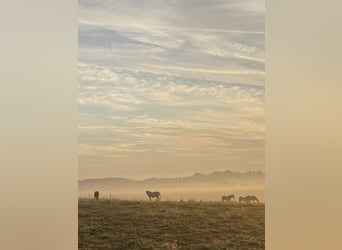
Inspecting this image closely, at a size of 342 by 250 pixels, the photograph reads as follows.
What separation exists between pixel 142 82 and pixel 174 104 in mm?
239

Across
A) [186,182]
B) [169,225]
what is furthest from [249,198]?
[169,225]

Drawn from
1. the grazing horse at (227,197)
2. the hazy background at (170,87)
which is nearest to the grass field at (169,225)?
the grazing horse at (227,197)

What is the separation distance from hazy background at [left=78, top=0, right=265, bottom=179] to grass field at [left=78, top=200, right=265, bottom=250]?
0.66 feet

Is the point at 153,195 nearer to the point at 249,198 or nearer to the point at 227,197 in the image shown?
the point at 227,197

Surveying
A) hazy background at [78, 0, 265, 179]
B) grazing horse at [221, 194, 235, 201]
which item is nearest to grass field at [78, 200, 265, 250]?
grazing horse at [221, 194, 235, 201]

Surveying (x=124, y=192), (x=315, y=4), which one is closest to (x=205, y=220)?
(x=124, y=192)

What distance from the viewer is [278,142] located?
12.3 ft

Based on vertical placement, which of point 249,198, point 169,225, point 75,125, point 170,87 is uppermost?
point 170,87

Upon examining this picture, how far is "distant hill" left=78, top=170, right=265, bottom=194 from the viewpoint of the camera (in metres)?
3.60

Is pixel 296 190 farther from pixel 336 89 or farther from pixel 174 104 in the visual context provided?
pixel 174 104

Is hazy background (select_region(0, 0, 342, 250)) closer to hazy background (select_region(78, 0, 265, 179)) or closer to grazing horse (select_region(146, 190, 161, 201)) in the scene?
hazy background (select_region(78, 0, 265, 179))

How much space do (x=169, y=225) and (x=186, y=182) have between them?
0.93 feet

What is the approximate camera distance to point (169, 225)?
3670mm

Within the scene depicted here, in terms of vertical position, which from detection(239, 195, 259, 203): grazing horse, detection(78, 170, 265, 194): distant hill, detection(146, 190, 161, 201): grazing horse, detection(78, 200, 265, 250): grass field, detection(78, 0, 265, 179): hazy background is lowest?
detection(78, 200, 265, 250): grass field
